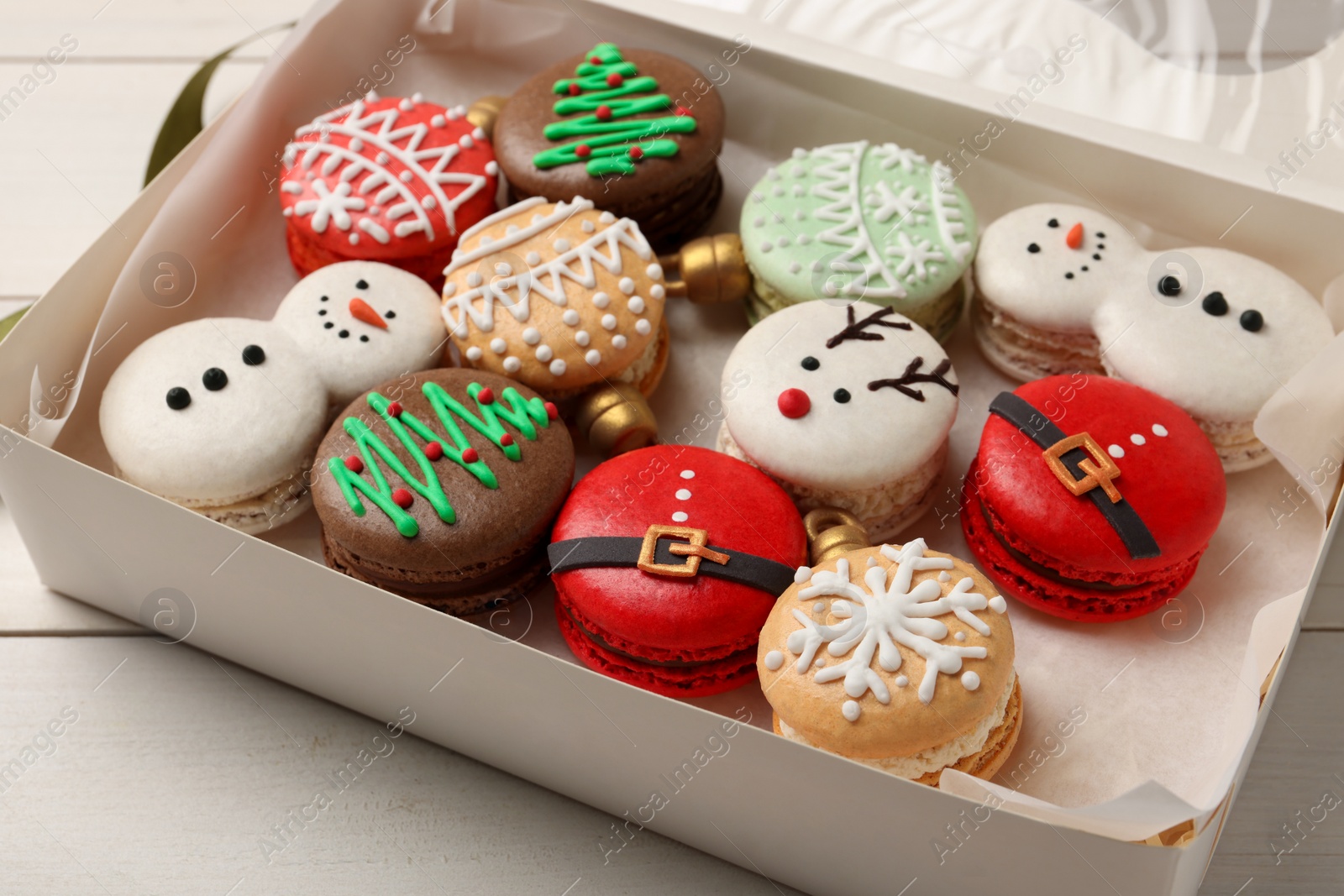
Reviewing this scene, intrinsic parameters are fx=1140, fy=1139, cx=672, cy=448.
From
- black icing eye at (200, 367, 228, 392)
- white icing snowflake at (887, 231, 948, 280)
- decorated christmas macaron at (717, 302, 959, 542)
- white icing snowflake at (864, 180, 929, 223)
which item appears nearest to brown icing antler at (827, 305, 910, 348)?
decorated christmas macaron at (717, 302, 959, 542)

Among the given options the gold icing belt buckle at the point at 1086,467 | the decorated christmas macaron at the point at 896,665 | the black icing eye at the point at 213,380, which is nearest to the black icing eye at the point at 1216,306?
the gold icing belt buckle at the point at 1086,467

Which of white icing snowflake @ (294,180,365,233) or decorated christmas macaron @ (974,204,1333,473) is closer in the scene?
decorated christmas macaron @ (974,204,1333,473)

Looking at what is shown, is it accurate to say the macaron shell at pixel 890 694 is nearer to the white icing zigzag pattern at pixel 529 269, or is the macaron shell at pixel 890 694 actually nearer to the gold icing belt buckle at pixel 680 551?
the gold icing belt buckle at pixel 680 551

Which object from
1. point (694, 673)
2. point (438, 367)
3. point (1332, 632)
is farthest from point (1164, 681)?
point (438, 367)

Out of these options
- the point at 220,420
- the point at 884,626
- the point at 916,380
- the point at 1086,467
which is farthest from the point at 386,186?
A: the point at 1086,467

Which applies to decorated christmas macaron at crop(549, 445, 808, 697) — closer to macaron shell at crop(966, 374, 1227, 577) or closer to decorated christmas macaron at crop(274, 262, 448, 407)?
macaron shell at crop(966, 374, 1227, 577)

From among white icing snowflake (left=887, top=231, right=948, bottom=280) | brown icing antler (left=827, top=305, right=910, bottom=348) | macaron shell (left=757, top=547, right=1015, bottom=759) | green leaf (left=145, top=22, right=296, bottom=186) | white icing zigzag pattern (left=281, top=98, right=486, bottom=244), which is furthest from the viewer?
green leaf (left=145, top=22, right=296, bottom=186)

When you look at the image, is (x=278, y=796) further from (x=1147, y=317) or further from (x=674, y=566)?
(x=1147, y=317)
